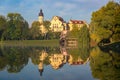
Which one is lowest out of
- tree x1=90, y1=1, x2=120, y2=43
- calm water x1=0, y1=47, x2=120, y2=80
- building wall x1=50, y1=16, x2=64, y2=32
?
calm water x1=0, y1=47, x2=120, y2=80

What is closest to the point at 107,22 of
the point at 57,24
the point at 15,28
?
the point at 15,28

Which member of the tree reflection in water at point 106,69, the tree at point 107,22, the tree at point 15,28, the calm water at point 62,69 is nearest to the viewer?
the tree reflection in water at point 106,69

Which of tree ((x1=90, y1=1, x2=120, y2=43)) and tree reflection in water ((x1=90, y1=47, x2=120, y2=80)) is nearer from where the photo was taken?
tree reflection in water ((x1=90, y1=47, x2=120, y2=80))

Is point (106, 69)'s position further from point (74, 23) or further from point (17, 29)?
point (74, 23)

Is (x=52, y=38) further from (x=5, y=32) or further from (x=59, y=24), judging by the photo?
(x=59, y=24)

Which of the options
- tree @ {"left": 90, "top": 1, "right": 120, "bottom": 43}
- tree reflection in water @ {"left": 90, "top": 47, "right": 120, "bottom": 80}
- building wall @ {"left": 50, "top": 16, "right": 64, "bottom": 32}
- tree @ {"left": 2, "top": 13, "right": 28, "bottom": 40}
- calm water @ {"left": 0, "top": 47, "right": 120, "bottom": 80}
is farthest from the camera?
building wall @ {"left": 50, "top": 16, "right": 64, "bottom": 32}

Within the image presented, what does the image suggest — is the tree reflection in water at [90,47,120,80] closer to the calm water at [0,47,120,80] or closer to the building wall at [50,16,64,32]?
the calm water at [0,47,120,80]

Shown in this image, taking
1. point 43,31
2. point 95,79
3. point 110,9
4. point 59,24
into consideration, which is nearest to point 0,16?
point 43,31

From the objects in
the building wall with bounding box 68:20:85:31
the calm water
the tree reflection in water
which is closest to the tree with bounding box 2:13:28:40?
the building wall with bounding box 68:20:85:31

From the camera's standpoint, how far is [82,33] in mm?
71188

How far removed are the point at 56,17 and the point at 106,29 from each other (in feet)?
319

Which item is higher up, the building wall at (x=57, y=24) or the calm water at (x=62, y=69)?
the building wall at (x=57, y=24)

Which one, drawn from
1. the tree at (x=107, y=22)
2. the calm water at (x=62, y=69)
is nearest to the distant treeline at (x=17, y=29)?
the tree at (x=107, y=22)

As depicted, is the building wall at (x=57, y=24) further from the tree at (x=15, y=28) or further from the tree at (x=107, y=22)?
the tree at (x=107, y=22)
